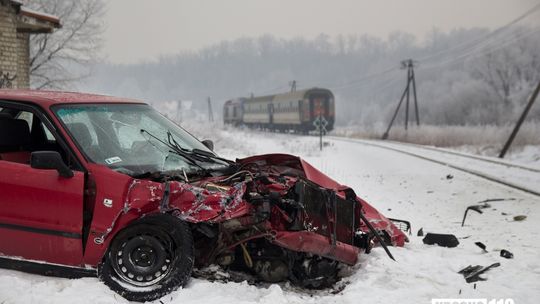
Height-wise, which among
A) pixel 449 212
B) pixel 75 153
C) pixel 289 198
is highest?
pixel 75 153

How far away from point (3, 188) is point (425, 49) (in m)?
138

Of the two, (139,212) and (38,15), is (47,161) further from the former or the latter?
(38,15)

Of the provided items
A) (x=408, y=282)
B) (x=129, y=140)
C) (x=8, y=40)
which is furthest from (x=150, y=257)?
(x=8, y=40)

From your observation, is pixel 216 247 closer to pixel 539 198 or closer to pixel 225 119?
pixel 539 198

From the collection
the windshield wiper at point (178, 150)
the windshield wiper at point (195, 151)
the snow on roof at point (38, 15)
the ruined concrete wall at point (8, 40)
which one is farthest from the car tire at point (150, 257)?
the snow on roof at point (38, 15)

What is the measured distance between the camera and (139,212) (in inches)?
149

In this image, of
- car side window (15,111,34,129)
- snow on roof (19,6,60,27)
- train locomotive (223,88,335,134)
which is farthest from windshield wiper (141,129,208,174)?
train locomotive (223,88,335,134)

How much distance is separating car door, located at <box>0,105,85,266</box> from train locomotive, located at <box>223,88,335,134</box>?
30.1m

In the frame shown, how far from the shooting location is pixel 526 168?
1576cm

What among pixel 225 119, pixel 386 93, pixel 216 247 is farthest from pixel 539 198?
pixel 386 93

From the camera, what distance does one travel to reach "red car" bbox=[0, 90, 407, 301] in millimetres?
3650

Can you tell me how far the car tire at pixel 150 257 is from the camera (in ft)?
11.8

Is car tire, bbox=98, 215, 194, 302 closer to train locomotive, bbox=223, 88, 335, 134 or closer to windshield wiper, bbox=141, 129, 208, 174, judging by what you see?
windshield wiper, bbox=141, 129, 208, 174

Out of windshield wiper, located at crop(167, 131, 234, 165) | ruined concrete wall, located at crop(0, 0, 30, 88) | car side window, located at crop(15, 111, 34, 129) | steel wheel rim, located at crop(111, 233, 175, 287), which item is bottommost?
steel wheel rim, located at crop(111, 233, 175, 287)
